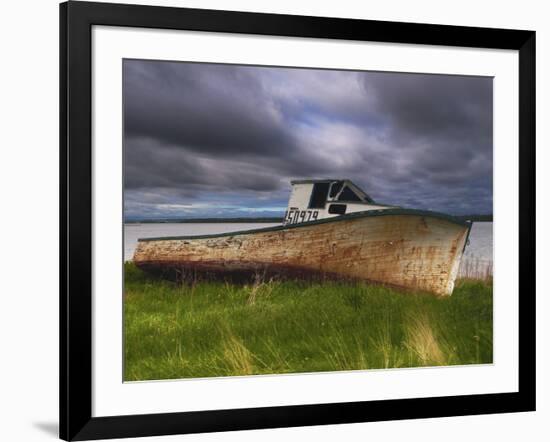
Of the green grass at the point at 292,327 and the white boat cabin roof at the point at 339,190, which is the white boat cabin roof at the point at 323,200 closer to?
the white boat cabin roof at the point at 339,190

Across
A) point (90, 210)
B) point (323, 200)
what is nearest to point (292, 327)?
point (323, 200)

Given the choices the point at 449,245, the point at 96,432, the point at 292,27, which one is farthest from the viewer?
the point at 449,245

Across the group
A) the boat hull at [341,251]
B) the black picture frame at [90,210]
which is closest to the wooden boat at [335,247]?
the boat hull at [341,251]

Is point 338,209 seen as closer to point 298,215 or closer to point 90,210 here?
point 298,215

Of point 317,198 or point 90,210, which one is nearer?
point 90,210

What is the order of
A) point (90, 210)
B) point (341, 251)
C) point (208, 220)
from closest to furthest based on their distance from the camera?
point (90, 210)
point (208, 220)
point (341, 251)

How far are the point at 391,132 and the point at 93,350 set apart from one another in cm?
231

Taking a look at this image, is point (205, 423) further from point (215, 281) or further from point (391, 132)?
point (391, 132)

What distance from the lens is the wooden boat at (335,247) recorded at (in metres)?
4.80

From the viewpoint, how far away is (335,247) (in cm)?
500

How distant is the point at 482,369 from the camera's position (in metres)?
5.26

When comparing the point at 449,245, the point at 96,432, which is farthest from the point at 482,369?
the point at 96,432

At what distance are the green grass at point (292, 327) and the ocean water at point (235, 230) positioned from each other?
120 millimetres

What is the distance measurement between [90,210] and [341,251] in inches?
62.2
